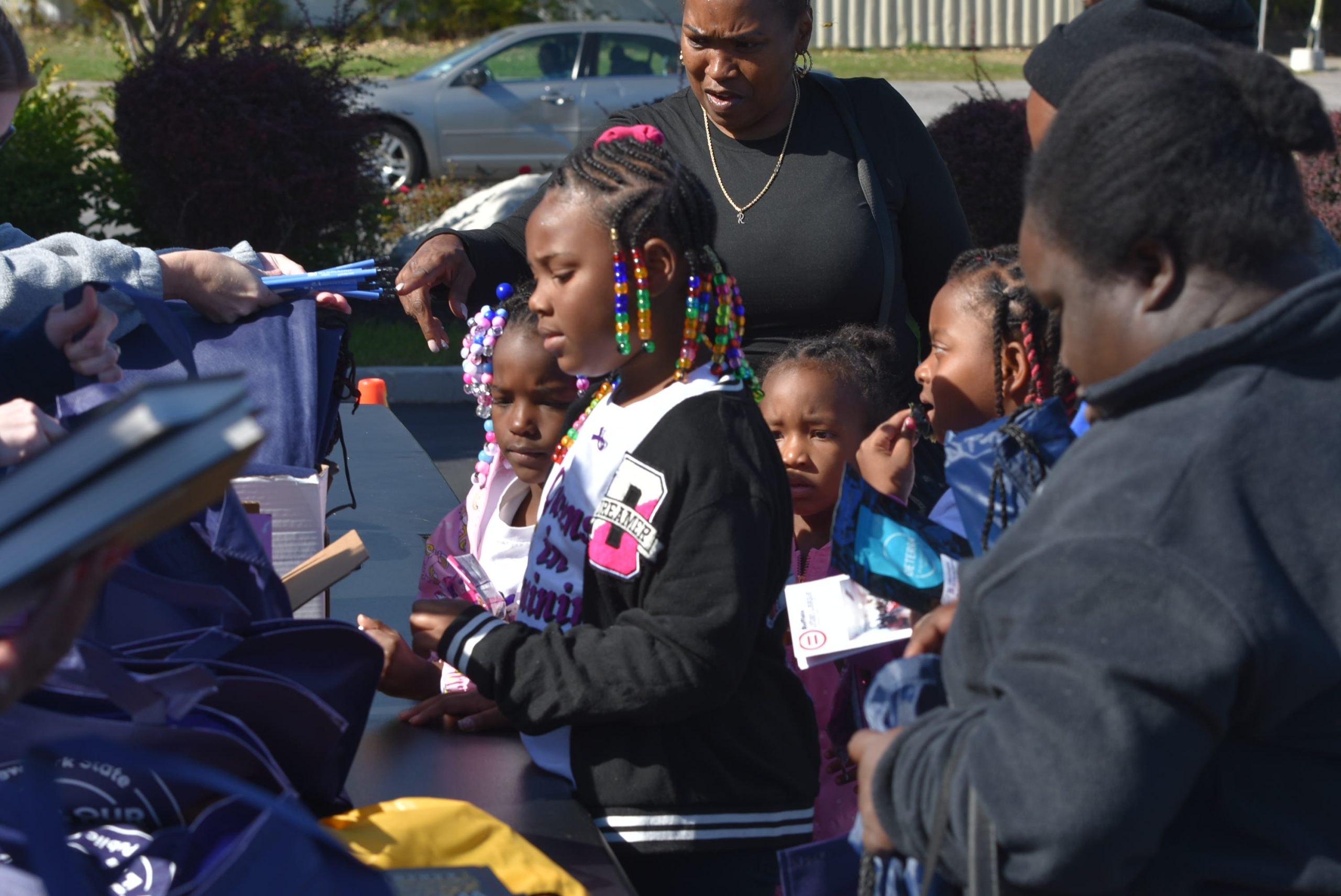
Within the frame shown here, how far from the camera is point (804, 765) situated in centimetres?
204

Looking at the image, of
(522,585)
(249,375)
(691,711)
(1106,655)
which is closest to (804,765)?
(691,711)

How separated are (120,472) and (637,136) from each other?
1.32 m

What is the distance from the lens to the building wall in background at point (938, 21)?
26672 millimetres

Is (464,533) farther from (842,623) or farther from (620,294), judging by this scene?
(842,623)

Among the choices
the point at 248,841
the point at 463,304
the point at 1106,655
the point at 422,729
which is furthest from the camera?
the point at 463,304

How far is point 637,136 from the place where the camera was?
7.13 feet

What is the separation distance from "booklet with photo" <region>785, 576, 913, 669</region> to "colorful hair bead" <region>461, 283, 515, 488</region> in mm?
975

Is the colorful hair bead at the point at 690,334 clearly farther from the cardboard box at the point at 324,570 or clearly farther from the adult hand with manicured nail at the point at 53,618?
the adult hand with manicured nail at the point at 53,618

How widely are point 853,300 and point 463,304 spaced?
33.0 inches

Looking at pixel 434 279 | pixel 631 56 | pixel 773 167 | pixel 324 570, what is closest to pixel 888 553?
pixel 324 570

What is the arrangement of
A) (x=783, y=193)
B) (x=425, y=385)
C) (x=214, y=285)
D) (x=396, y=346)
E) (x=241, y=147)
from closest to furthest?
(x=214, y=285)
(x=783, y=193)
(x=425, y=385)
(x=241, y=147)
(x=396, y=346)

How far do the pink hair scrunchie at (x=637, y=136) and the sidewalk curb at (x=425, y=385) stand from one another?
660 cm

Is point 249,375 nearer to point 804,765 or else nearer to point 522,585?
point 522,585

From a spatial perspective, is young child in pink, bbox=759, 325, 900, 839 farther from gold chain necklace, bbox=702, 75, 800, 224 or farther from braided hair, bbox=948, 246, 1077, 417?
braided hair, bbox=948, 246, 1077, 417
